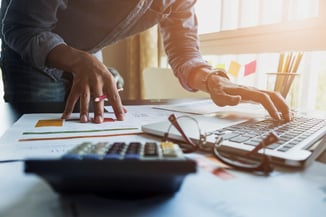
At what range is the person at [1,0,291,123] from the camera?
686 millimetres

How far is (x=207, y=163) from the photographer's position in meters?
0.39

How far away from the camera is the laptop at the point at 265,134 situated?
389 mm

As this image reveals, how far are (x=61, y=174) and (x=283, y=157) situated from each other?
0.27 m

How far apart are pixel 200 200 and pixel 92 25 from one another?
873 millimetres

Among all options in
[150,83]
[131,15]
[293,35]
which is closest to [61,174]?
[131,15]

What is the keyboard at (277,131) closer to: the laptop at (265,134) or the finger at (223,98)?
the laptop at (265,134)

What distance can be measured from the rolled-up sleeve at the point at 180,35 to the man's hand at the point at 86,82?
44 cm

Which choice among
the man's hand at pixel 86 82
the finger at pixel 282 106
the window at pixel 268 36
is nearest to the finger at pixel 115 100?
the man's hand at pixel 86 82

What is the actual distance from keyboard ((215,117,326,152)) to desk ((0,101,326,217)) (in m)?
0.08

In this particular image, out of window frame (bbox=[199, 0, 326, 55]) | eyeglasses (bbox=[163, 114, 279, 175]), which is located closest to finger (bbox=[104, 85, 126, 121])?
eyeglasses (bbox=[163, 114, 279, 175])

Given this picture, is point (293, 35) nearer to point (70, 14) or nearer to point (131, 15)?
point (131, 15)

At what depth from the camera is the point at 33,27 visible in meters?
0.74

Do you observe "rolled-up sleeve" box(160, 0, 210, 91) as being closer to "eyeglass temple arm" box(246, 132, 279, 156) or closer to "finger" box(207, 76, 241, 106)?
"finger" box(207, 76, 241, 106)

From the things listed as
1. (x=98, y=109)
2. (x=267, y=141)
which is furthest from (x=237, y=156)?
(x=98, y=109)
